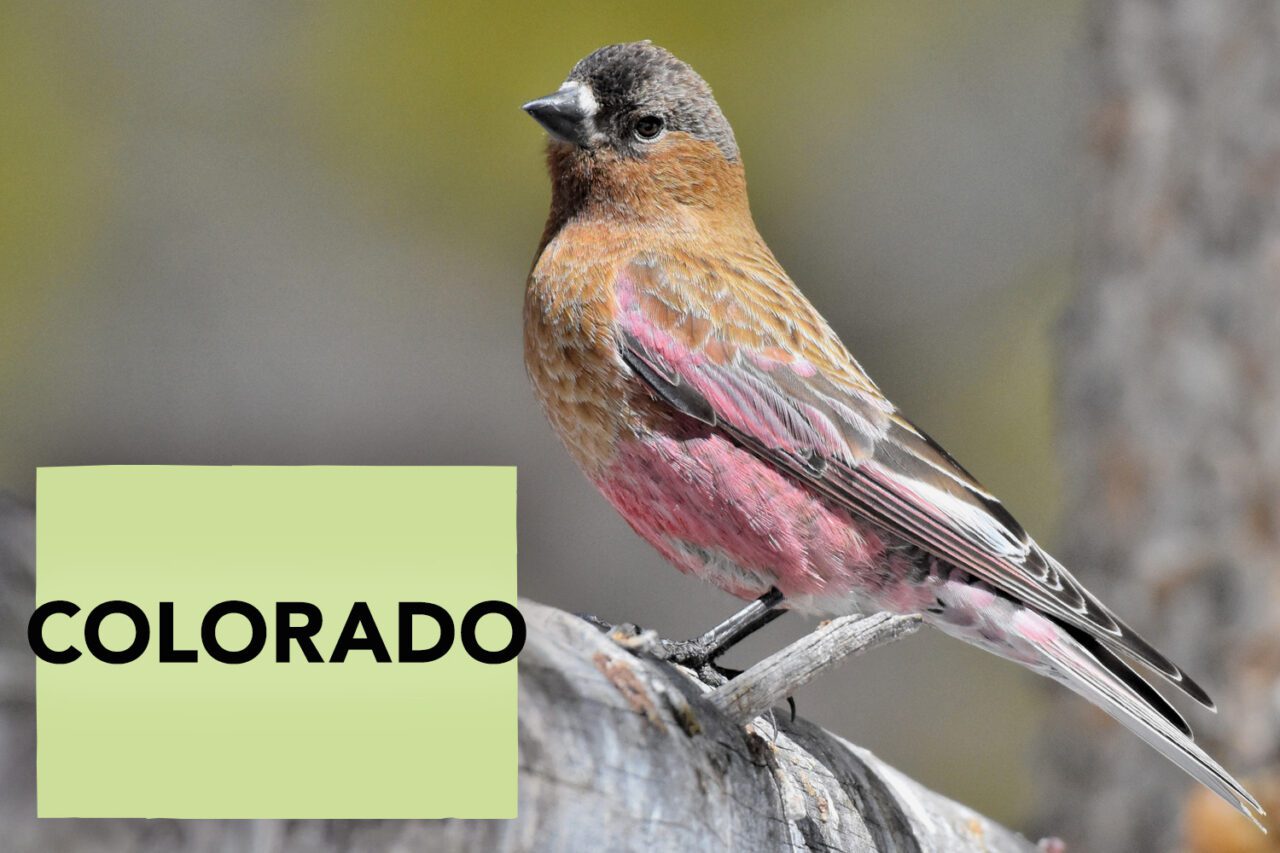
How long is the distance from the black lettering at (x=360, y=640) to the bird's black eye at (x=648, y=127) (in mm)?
1291

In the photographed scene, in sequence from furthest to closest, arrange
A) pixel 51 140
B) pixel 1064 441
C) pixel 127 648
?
pixel 51 140 → pixel 1064 441 → pixel 127 648

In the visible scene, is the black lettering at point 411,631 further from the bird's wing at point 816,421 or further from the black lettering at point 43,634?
the bird's wing at point 816,421

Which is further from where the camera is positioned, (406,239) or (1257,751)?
(406,239)

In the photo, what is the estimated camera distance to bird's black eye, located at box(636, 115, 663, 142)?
8.30 feet

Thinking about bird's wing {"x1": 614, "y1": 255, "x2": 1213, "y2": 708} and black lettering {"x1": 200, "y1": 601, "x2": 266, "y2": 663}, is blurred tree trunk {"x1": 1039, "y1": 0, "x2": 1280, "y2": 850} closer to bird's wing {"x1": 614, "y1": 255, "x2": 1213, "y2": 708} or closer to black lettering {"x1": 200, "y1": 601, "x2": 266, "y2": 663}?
bird's wing {"x1": 614, "y1": 255, "x2": 1213, "y2": 708}

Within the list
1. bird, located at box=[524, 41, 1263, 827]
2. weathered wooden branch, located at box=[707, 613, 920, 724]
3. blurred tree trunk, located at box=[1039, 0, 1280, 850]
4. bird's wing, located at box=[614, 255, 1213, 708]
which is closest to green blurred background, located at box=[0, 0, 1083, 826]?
blurred tree trunk, located at box=[1039, 0, 1280, 850]

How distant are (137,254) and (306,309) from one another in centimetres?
57

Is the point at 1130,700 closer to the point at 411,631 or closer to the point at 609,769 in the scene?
the point at 609,769

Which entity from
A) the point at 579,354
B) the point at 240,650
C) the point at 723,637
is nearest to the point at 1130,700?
the point at 723,637

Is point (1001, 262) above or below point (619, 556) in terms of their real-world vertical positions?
above

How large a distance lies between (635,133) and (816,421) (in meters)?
0.61

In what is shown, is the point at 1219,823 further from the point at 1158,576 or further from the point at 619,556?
the point at 619,556

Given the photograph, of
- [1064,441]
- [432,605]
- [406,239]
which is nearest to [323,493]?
[432,605]

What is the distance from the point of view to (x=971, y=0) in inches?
214
